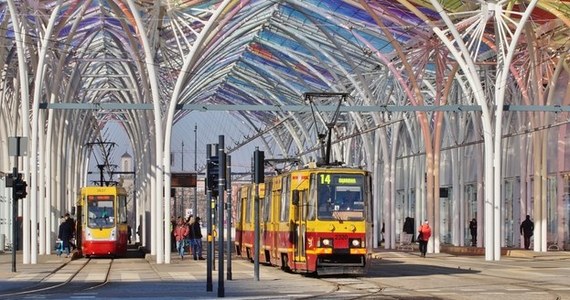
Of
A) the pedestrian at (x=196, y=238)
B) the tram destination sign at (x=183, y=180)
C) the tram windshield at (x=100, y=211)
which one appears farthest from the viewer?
the tram destination sign at (x=183, y=180)

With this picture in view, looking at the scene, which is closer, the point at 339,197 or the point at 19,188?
the point at 339,197

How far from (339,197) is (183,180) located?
2579cm

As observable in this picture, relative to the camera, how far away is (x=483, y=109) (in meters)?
45.0

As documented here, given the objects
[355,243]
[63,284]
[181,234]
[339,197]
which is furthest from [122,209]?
[355,243]

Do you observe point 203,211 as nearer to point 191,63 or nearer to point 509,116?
point 509,116

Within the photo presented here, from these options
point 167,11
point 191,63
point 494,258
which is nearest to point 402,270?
point 494,258

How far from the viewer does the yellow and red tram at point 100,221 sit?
55.7m

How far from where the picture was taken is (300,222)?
113 feet

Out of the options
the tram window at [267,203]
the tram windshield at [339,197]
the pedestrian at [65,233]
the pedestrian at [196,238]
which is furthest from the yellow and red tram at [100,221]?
the tram windshield at [339,197]

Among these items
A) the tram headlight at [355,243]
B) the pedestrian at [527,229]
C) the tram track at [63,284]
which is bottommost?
the tram track at [63,284]

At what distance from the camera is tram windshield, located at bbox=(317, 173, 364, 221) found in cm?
3344

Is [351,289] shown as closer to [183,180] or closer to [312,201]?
[312,201]

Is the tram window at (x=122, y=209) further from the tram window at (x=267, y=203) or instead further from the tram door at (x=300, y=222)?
the tram door at (x=300, y=222)

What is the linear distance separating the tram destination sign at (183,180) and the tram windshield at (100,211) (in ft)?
10.6
